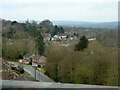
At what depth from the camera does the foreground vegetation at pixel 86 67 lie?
621cm

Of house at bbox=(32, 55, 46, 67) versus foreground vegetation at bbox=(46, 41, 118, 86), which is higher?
foreground vegetation at bbox=(46, 41, 118, 86)

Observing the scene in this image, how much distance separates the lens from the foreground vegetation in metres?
6.21

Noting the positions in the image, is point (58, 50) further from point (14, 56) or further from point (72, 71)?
point (14, 56)

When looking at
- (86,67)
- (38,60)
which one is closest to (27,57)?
(38,60)

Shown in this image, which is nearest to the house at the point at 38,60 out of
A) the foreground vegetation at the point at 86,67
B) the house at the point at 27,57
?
the house at the point at 27,57

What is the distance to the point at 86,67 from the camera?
6.71 m

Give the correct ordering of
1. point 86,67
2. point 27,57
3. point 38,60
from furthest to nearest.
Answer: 1. point 27,57
2. point 38,60
3. point 86,67

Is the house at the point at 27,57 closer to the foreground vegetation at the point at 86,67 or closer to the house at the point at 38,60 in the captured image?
the house at the point at 38,60

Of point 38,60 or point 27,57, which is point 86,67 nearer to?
point 38,60

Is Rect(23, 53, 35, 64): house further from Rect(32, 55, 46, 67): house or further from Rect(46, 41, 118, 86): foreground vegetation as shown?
Rect(46, 41, 118, 86): foreground vegetation

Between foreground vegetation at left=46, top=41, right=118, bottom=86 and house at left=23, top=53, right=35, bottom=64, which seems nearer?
foreground vegetation at left=46, top=41, right=118, bottom=86

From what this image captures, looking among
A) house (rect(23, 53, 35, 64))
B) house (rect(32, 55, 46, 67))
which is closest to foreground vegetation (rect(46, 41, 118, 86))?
house (rect(32, 55, 46, 67))

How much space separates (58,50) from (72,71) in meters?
1.66

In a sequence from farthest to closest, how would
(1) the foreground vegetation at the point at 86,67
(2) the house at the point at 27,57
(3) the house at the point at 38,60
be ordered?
(2) the house at the point at 27,57 → (3) the house at the point at 38,60 → (1) the foreground vegetation at the point at 86,67
